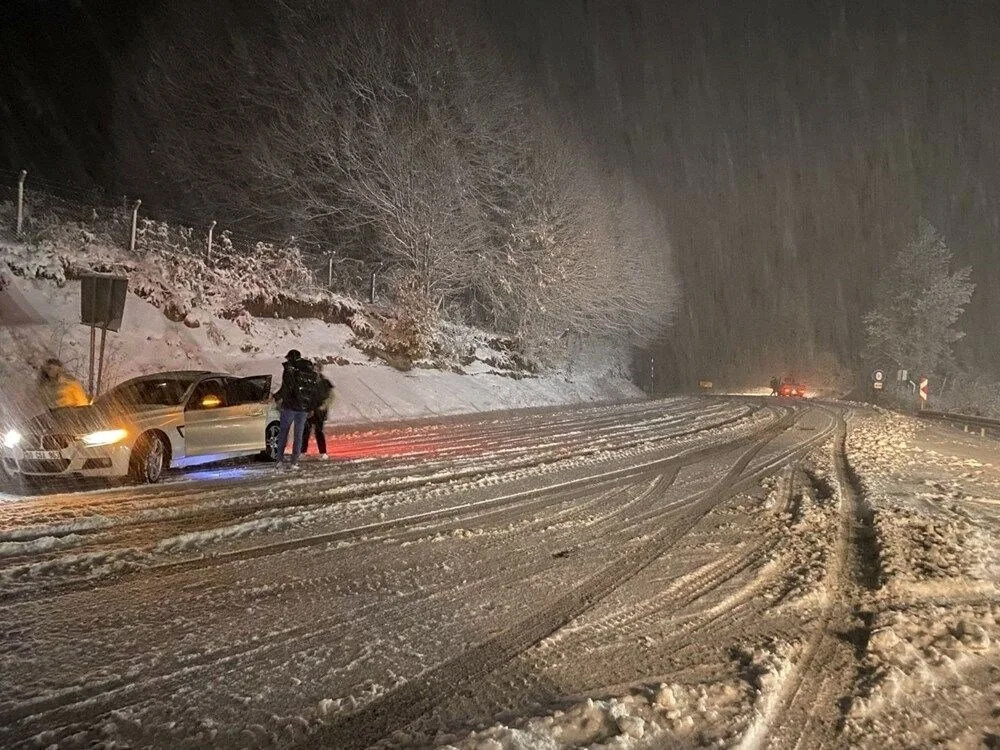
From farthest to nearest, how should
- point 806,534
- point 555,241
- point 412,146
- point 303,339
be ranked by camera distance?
point 555,241 → point 412,146 → point 303,339 → point 806,534

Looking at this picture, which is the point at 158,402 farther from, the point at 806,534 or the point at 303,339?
the point at 303,339

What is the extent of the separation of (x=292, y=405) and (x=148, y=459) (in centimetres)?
227

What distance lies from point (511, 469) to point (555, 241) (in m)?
22.1

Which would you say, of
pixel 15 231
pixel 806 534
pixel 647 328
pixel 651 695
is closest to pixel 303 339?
pixel 15 231

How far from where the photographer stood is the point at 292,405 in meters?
10.3

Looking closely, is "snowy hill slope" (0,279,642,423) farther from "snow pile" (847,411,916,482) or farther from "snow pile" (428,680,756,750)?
"snow pile" (428,680,756,750)

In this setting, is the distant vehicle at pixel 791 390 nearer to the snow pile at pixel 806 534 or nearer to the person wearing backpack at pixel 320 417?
the snow pile at pixel 806 534

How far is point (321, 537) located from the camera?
19.6 feet

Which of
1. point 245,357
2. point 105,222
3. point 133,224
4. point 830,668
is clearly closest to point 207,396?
point 830,668

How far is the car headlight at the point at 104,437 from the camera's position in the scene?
7969 millimetres

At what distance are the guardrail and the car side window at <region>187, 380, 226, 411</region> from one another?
23389 millimetres

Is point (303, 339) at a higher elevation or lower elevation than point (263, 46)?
lower

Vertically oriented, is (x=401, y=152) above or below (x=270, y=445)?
above

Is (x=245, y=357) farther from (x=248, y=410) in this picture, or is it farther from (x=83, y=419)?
(x=83, y=419)
